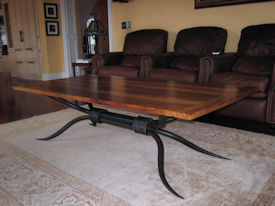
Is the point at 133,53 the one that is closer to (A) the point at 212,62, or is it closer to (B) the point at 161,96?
(A) the point at 212,62

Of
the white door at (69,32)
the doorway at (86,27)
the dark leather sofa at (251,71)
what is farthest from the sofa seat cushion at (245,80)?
the white door at (69,32)

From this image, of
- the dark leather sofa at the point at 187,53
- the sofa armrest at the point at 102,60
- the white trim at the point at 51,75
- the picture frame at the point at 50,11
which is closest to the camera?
the dark leather sofa at the point at 187,53

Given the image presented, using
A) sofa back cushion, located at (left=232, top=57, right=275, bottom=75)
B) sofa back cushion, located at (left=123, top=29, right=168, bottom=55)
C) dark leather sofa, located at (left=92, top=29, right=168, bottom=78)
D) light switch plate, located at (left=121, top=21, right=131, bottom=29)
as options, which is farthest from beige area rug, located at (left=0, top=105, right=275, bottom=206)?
light switch plate, located at (left=121, top=21, right=131, bottom=29)

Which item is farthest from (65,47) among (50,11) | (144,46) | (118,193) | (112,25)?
(118,193)

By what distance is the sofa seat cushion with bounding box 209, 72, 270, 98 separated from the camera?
93.3 inches

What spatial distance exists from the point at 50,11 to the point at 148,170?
5.29 meters

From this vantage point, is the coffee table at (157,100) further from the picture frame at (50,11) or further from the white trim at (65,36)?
the picture frame at (50,11)

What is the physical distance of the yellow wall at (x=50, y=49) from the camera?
583 centimetres

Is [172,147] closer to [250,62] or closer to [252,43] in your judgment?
[250,62]

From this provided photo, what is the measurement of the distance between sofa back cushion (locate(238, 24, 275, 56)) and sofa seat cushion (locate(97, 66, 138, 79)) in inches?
51.8

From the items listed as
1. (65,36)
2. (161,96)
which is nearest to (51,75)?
(65,36)

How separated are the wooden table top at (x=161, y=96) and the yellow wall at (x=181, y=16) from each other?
6.22ft

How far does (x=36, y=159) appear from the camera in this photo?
5.96ft

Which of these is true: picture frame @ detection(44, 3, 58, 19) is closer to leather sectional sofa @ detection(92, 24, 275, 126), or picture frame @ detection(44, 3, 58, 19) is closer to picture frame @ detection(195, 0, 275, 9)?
leather sectional sofa @ detection(92, 24, 275, 126)
